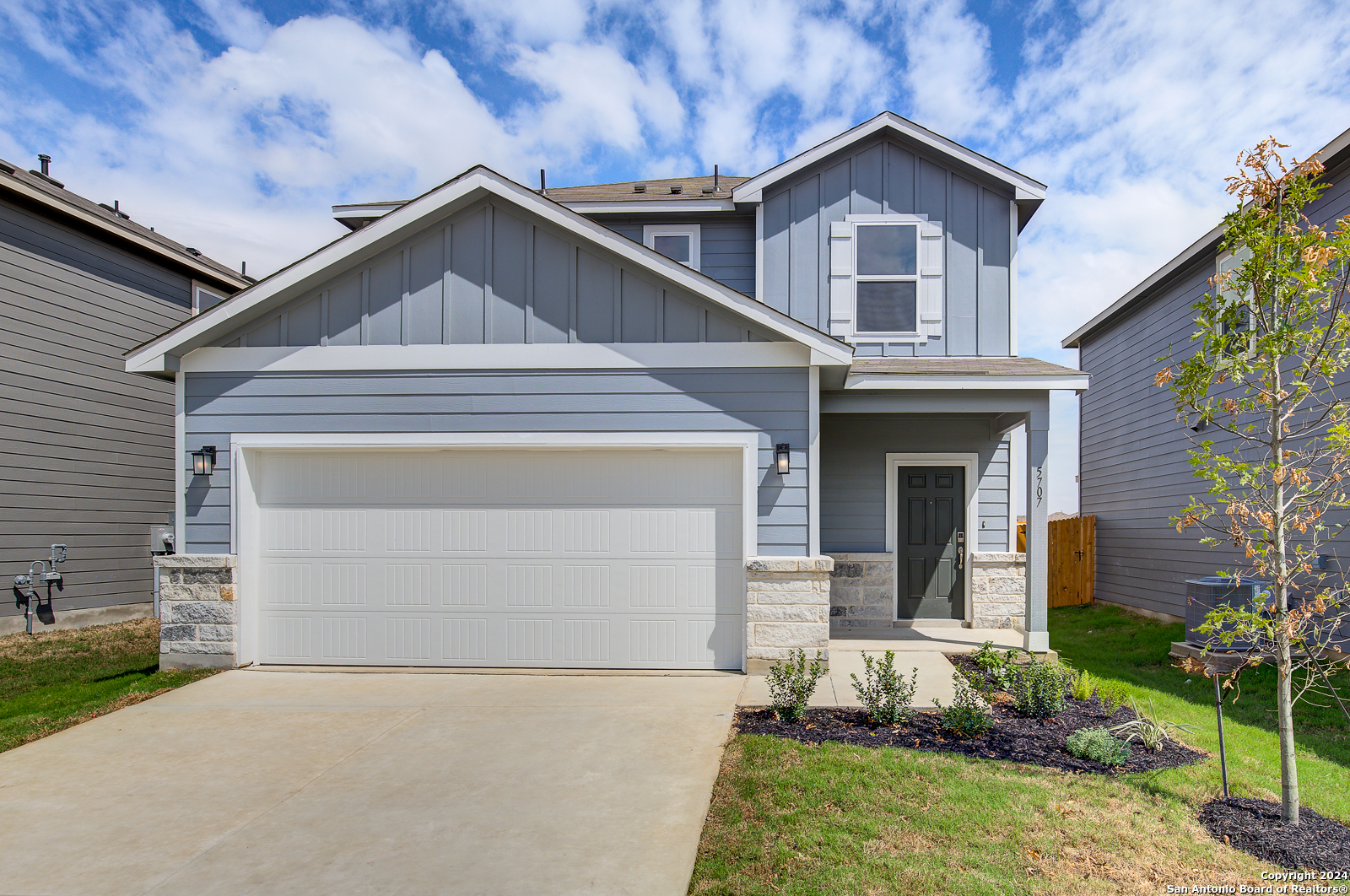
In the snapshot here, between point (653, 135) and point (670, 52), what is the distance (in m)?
1.98

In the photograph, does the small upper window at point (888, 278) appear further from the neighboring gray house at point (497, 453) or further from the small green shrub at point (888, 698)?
the small green shrub at point (888, 698)

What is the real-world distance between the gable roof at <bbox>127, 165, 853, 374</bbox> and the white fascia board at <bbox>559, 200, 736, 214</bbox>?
313 centimetres

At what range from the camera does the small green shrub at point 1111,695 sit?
18.3ft

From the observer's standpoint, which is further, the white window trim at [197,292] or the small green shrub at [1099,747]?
the white window trim at [197,292]

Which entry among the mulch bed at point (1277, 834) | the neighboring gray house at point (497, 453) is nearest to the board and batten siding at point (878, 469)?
the neighboring gray house at point (497, 453)

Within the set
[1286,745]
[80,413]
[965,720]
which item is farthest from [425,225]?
[1286,745]

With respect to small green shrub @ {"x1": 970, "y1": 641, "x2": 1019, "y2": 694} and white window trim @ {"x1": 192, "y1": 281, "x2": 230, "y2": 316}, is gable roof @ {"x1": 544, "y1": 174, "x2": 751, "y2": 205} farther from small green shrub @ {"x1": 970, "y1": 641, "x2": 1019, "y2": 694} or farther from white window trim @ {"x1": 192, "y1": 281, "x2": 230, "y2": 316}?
small green shrub @ {"x1": 970, "y1": 641, "x2": 1019, "y2": 694}

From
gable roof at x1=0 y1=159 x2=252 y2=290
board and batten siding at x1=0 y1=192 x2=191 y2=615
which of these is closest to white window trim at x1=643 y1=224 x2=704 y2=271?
gable roof at x1=0 y1=159 x2=252 y2=290

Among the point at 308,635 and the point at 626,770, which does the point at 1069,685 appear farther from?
the point at 308,635

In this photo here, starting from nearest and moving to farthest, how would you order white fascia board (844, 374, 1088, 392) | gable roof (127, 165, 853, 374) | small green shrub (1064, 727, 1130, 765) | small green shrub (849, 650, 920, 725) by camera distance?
1. small green shrub (1064, 727, 1130, 765)
2. small green shrub (849, 650, 920, 725)
3. gable roof (127, 165, 853, 374)
4. white fascia board (844, 374, 1088, 392)

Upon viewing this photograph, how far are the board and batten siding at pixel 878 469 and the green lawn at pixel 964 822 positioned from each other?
435 centimetres

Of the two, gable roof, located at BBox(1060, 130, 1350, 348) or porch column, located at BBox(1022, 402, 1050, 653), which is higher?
gable roof, located at BBox(1060, 130, 1350, 348)

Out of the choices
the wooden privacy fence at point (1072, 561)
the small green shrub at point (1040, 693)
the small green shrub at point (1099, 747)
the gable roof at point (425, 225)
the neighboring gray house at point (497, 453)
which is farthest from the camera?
the wooden privacy fence at point (1072, 561)

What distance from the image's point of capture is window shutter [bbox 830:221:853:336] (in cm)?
930
